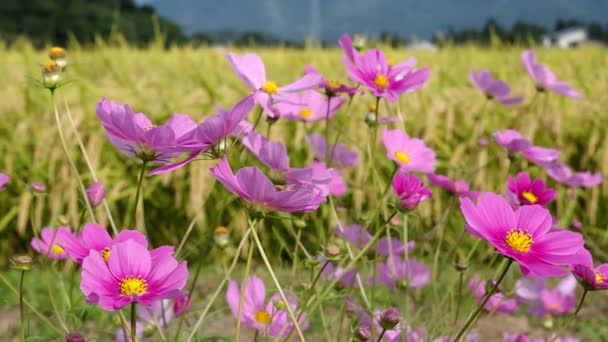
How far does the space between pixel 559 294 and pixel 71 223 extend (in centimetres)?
184

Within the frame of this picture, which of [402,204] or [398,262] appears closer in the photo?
[402,204]

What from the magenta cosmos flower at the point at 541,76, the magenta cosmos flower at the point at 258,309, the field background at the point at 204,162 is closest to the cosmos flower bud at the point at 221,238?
the magenta cosmos flower at the point at 258,309

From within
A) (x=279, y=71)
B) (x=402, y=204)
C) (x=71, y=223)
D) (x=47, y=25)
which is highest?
(x=402, y=204)

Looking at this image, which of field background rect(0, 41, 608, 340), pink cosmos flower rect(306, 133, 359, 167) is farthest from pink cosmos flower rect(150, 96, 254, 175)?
field background rect(0, 41, 608, 340)

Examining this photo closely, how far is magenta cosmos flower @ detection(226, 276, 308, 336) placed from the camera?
2.54ft

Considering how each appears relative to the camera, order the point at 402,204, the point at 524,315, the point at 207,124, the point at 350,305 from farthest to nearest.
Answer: the point at 524,315
the point at 350,305
the point at 402,204
the point at 207,124

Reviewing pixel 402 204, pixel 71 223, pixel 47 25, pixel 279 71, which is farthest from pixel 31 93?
pixel 47 25

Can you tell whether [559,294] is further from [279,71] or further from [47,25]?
[47,25]

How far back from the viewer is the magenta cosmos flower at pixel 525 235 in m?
0.54

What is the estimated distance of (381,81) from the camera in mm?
806

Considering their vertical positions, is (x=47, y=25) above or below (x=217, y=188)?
below

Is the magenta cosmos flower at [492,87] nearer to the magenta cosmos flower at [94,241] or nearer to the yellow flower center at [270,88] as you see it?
the yellow flower center at [270,88]

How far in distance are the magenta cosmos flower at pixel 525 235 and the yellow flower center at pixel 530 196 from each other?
0.23m

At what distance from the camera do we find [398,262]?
1059mm
